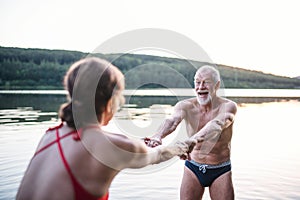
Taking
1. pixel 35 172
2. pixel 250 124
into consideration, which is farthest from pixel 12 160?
pixel 250 124

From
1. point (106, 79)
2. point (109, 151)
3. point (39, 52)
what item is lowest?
point (39, 52)

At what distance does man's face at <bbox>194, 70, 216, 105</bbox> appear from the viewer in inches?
190

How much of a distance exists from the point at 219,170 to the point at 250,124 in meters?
15.1

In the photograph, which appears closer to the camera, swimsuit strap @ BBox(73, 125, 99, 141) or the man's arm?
swimsuit strap @ BBox(73, 125, 99, 141)

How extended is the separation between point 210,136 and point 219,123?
0.18m

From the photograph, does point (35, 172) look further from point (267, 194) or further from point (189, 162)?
point (267, 194)

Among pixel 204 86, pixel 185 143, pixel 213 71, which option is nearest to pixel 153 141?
pixel 185 143

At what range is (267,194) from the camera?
8.15m

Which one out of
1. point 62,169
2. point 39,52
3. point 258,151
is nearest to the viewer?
point 62,169

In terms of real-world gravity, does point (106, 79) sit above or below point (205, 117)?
above

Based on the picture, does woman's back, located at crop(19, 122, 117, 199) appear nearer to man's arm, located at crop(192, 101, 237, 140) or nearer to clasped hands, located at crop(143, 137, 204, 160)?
clasped hands, located at crop(143, 137, 204, 160)

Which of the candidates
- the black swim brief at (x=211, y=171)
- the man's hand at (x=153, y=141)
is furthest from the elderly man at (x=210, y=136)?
the man's hand at (x=153, y=141)

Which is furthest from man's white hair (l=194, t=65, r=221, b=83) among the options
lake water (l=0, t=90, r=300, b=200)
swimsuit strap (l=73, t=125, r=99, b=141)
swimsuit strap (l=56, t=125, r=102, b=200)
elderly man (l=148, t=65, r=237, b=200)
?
swimsuit strap (l=56, t=125, r=102, b=200)

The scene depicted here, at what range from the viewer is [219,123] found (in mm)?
4707
